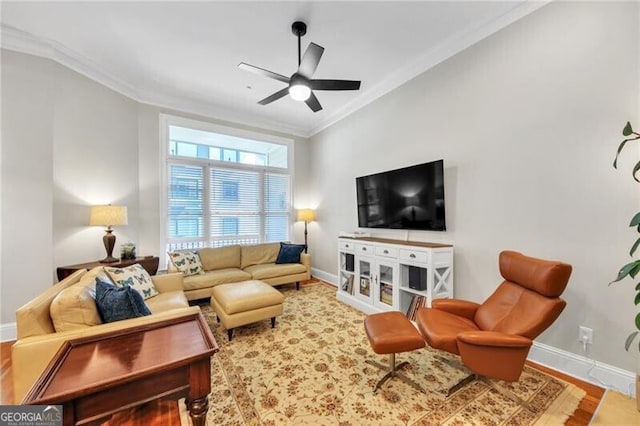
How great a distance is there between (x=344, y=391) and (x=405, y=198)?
229 cm

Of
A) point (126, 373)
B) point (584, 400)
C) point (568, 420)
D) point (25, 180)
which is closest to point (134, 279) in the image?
point (25, 180)

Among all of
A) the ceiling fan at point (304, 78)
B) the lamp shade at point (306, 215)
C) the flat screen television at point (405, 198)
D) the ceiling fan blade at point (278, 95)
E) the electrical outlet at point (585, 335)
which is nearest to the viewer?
the electrical outlet at point (585, 335)

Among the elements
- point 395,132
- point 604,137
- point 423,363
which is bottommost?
point 423,363

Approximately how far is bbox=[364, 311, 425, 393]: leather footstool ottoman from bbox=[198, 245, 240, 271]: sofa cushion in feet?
9.40

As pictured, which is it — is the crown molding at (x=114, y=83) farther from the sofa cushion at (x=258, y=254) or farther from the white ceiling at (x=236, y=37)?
the sofa cushion at (x=258, y=254)

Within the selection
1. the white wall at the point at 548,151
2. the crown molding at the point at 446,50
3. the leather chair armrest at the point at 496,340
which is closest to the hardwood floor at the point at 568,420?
the white wall at the point at 548,151

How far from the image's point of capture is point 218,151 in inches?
190

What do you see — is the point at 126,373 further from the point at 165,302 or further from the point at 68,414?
the point at 165,302

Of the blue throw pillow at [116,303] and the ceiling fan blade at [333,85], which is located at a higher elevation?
the ceiling fan blade at [333,85]

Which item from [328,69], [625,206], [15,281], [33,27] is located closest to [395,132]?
[328,69]

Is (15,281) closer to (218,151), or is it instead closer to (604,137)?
(218,151)

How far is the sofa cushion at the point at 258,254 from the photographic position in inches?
175

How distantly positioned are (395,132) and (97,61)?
4.07 m

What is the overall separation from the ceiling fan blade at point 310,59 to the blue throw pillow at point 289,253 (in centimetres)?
300
